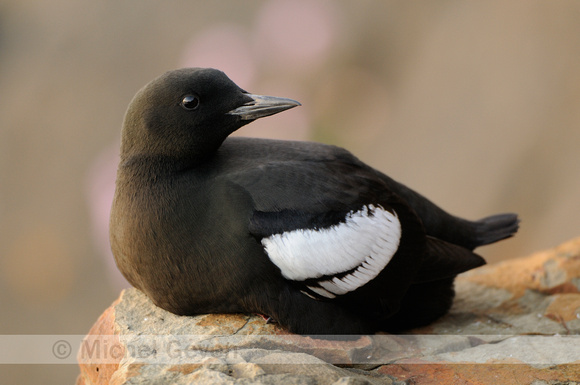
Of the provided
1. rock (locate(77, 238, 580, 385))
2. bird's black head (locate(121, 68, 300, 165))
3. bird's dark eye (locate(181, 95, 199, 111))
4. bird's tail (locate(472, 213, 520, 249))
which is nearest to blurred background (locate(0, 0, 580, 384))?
bird's tail (locate(472, 213, 520, 249))

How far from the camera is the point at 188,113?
3.35 m

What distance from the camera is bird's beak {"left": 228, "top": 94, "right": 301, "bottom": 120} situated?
343cm

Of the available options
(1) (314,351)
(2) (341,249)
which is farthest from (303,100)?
(1) (314,351)

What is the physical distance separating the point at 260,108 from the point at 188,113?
375 millimetres

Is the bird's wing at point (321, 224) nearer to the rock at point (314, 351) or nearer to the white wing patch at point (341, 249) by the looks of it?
the white wing patch at point (341, 249)

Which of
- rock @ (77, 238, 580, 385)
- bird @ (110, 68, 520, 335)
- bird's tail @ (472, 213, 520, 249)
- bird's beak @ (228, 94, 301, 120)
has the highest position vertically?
bird's beak @ (228, 94, 301, 120)

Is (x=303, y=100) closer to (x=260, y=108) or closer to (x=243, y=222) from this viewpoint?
(x=260, y=108)

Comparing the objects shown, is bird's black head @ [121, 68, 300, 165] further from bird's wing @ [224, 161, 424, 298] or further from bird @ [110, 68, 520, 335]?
bird's wing @ [224, 161, 424, 298]

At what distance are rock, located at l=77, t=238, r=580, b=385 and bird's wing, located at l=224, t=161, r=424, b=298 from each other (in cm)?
34

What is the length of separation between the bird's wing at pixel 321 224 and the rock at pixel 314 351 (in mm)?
340

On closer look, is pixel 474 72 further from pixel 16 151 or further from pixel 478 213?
pixel 16 151

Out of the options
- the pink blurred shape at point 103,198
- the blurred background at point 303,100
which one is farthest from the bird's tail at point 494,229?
the pink blurred shape at point 103,198

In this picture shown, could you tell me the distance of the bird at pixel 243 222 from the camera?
3.23m

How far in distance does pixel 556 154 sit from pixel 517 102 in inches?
28.8
